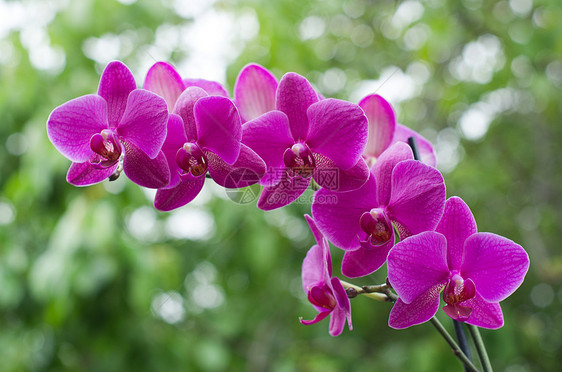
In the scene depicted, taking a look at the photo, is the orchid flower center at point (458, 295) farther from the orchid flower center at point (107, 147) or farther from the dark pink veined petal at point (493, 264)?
the orchid flower center at point (107, 147)

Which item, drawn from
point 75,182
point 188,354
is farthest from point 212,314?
point 75,182

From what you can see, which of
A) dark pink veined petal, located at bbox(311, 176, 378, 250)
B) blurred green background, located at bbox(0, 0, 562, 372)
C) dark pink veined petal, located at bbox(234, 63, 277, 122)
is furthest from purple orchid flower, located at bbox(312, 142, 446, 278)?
blurred green background, located at bbox(0, 0, 562, 372)

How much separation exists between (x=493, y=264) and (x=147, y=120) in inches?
11.0

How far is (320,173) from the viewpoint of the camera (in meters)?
0.38

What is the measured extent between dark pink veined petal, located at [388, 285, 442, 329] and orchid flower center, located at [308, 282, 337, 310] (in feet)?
0.21

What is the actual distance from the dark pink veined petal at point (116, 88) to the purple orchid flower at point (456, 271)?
0.23 metres

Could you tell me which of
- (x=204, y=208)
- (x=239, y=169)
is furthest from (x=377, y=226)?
(x=204, y=208)

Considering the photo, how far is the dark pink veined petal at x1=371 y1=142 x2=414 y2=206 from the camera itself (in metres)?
0.36

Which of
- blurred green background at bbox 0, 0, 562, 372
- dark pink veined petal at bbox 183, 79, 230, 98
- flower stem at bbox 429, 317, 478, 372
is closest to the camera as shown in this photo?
flower stem at bbox 429, 317, 478, 372

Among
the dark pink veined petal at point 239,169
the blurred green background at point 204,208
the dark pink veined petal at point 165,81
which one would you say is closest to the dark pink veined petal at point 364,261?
the dark pink veined petal at point 239,169

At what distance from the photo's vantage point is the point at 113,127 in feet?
1.23

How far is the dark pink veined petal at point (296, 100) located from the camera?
37cm

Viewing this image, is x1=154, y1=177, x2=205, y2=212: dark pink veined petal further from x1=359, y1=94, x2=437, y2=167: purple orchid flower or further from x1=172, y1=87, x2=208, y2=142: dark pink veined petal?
x1=359, y1=94, x2=437, y2=167: purple orchid flower

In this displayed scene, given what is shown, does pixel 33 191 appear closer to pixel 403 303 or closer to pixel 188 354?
pixel 188 354
